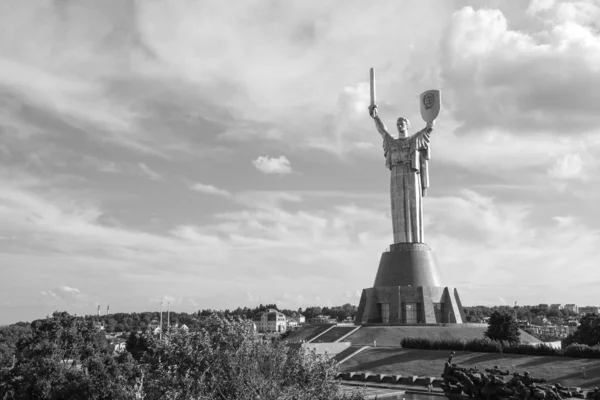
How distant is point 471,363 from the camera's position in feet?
101

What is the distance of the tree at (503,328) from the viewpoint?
3693 centimetres

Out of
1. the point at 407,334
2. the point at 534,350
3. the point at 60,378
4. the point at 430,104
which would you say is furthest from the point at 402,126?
the point at 60,378

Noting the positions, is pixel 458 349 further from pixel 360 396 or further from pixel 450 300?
pixel 360 396

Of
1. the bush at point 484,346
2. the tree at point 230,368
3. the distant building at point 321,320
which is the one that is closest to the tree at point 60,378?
the tree at point 230,368

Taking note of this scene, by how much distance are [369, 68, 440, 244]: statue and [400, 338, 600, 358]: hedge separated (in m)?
13.6

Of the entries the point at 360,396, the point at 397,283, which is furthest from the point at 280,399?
the point at 397,283

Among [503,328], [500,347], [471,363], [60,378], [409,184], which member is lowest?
[60,378]

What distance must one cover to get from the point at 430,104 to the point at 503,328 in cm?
2057

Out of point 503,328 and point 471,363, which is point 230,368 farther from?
point 503,328

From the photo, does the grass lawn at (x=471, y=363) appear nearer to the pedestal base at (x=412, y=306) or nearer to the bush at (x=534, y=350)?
the bush at (x=534, y=350)

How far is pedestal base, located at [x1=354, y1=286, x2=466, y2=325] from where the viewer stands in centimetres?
4431

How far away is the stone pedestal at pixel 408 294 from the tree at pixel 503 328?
21.3ft

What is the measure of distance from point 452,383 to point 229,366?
35.7 ft

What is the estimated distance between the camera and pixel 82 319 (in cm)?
3797
